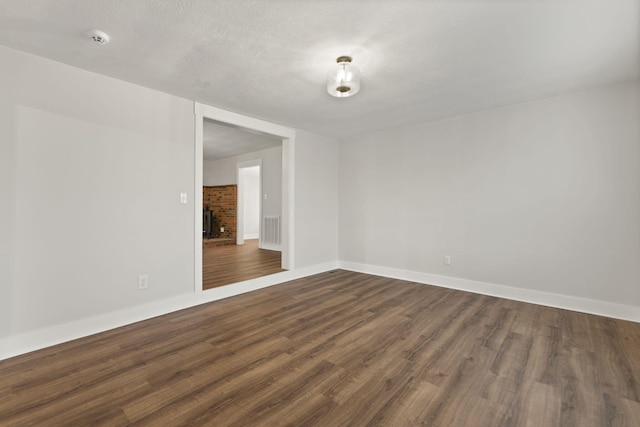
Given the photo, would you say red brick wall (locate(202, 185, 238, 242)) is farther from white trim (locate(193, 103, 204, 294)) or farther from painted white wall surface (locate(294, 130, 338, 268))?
white trim (locate(193, 103, 204, 294))

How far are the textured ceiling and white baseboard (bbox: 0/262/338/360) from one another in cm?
238

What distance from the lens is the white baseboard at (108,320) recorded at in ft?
6.81

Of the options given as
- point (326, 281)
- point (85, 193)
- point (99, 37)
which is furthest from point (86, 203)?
point (326, 281)

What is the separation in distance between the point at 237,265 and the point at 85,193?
8.85ft

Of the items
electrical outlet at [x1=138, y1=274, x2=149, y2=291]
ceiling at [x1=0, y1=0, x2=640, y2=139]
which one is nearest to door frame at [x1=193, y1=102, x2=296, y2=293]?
ceiling at [x1=0, y1=0, x2=640, y2=139]

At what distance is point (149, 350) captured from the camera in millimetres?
2127

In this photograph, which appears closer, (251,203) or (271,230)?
(271,230)

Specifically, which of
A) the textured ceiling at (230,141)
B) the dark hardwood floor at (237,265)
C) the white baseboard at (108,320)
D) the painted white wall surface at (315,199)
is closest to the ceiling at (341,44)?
the painted white wall surface at (315,199)

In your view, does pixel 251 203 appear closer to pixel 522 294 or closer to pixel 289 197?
pixel 289 197

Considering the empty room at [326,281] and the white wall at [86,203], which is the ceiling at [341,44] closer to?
the empty room at [326,281]

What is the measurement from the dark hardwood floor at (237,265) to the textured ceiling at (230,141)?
2.11m

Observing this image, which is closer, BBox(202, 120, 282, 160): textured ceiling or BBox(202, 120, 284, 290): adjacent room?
BBox(202, 120, 284, 290): adjacent room

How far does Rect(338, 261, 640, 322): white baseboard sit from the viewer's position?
271cm

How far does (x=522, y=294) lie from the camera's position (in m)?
3.22
